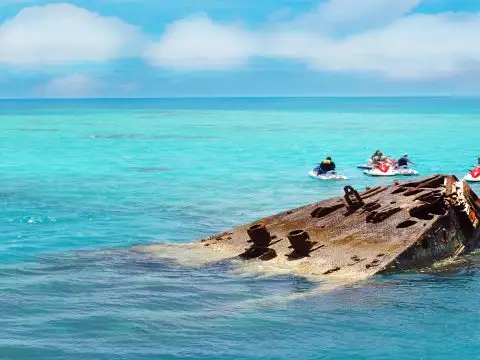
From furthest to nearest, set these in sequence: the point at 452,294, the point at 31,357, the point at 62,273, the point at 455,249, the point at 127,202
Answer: the point at 127,202 → the point at 62,273 → the point at 455,249 → the point at 452,294 → the point at 31,357

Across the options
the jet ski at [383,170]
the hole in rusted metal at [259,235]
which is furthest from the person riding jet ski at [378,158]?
the hole in rusted metal at [259,235]

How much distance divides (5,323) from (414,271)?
953cm

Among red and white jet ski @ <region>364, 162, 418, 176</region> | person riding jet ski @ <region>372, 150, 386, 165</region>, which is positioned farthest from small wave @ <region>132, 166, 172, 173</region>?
red and white jet ski @ <region>364, 162, 418, 176</region>

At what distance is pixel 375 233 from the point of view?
19969 mm

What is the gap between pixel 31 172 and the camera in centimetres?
5997

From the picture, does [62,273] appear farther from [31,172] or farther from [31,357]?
[31,172]

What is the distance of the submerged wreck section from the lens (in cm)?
1906

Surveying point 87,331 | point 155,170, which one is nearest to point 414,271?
point 87,331

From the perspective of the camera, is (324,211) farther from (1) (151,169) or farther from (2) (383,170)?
(1) (151,169)

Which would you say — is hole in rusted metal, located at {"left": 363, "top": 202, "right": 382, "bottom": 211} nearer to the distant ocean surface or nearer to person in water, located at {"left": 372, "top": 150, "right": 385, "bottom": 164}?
the distant ocean surface

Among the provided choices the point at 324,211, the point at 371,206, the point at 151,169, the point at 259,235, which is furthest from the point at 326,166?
the point at 259,235

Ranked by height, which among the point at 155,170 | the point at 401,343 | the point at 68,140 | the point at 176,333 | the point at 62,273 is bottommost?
the point at 401,343

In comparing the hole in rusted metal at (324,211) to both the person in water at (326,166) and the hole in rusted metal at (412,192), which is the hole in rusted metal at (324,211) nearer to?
the hole in rusted metal at (412,192)

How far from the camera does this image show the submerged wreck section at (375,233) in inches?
750
